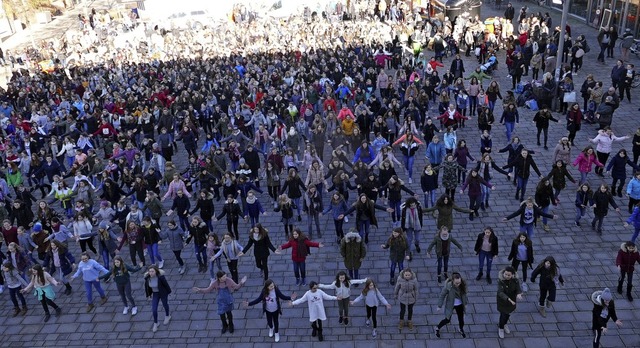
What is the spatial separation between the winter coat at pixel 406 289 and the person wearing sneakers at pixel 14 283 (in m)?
7.85

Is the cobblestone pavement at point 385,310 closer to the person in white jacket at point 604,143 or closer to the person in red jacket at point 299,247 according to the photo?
the person in red jacket at point 299,247

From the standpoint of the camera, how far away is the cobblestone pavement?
411 inches

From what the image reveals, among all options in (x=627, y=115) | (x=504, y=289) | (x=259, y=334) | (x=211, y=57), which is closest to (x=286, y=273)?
(x=259, y=334)

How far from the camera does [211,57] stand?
97.6 ft

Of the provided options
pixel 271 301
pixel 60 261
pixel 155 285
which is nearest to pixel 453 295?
pixel 271 301

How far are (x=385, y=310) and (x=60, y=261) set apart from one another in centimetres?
729

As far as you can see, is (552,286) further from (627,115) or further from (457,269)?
(627,115)

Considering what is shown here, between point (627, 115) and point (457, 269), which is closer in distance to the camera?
point (457, 269)

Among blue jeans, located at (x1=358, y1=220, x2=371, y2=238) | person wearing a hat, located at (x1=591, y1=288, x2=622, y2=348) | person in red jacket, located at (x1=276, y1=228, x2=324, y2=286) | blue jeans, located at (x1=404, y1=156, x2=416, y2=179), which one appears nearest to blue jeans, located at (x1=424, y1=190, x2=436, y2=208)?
blue jeans, located at (x1=404, y1=156, x2=416, y2=179)

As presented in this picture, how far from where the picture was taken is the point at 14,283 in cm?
1180

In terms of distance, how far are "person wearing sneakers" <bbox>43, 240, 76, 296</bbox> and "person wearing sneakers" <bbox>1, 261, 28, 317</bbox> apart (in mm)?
803

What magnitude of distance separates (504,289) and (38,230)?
10281 millimetres

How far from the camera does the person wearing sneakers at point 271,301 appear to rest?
33.0 ft

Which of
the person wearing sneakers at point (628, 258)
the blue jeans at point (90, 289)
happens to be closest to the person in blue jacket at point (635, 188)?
the person wearing sneakers at point (628, 258)
